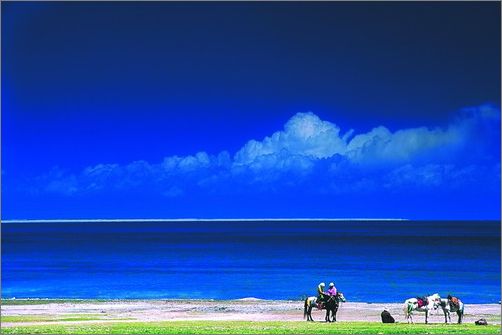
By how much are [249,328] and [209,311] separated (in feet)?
13.5

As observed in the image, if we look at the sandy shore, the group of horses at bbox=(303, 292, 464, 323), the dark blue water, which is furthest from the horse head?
the dark blue water

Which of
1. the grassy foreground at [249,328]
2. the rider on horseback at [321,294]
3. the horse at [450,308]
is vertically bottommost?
the grassy foreground at [249,328]

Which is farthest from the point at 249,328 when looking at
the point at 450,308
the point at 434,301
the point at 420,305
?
the point at 450,308

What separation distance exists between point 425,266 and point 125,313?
79.5 ft

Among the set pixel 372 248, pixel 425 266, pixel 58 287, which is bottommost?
pixel 58 287

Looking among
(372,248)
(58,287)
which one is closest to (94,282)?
(58,287)

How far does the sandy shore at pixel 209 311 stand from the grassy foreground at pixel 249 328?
101 centimetres

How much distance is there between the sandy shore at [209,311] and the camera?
15289 millimetres

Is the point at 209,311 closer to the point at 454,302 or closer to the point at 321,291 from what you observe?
the point at 321,291

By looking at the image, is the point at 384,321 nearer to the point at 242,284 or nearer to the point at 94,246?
the point at 242,284

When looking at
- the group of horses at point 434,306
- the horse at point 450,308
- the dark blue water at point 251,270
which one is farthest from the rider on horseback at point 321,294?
the dark blue water at point 251,270

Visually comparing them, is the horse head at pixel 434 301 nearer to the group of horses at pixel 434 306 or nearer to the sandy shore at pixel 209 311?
the group of horses at pixel 434 306

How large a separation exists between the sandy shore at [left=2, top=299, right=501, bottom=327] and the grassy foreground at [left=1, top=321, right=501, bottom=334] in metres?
1.01

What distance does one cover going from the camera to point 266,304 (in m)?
18.4
